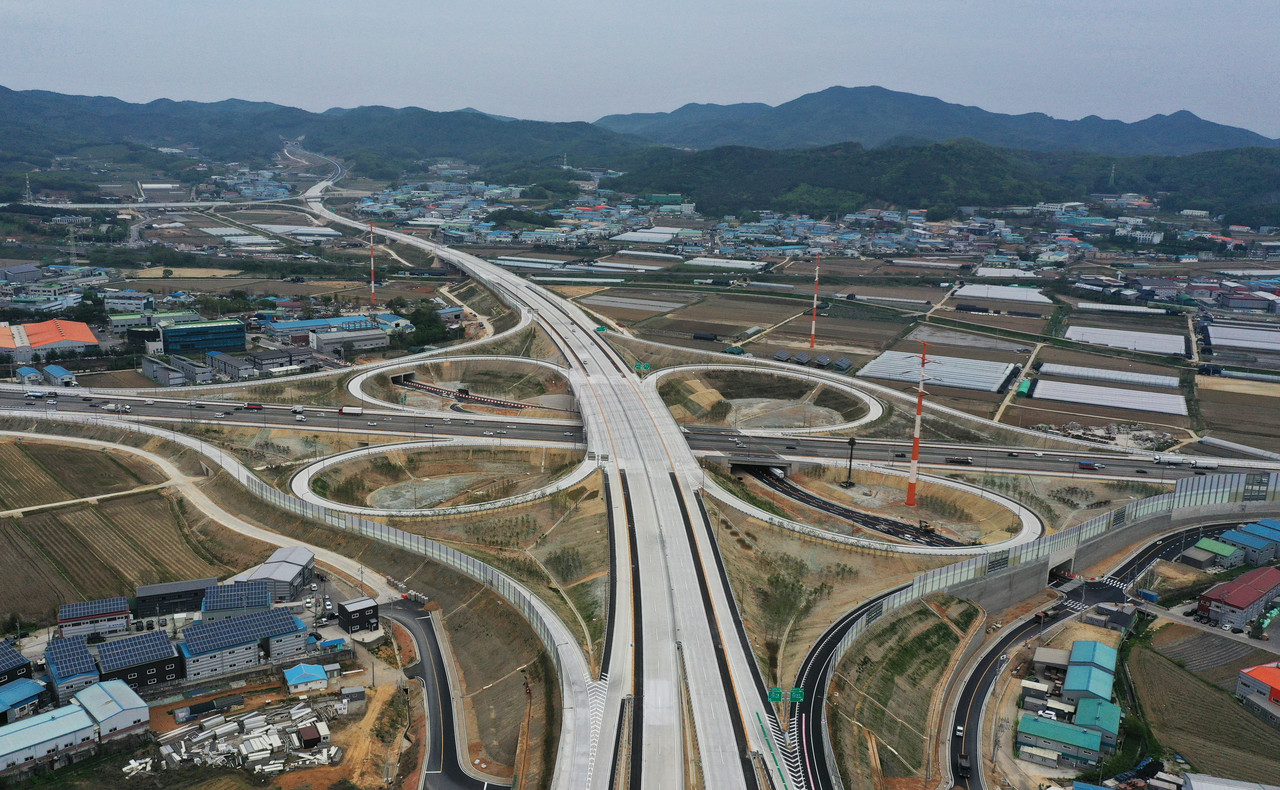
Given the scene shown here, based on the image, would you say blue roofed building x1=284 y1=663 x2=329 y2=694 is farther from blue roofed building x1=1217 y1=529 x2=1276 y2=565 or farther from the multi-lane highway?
blue roofed building x1=1217 y1=529 x2=1276 y2=565

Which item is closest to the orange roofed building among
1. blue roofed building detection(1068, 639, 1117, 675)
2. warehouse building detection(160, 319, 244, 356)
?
warehouse building detection(160, 319, 244, 356)

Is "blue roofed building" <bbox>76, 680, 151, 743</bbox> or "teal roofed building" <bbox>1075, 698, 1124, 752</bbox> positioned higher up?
"blue roofed building" <bbox>76, 680, 151, 743</bbox>

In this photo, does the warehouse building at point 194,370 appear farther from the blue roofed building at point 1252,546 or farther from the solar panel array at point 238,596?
the blue roofed building at point 1252,546

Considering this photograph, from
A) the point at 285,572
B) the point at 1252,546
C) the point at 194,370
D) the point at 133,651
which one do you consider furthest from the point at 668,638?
the point at 194,370

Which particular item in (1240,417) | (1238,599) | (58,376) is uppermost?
(1240,417)

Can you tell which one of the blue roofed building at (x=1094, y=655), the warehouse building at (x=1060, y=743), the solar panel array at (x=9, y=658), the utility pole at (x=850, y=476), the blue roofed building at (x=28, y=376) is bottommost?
the warehouse building at (x=1060, y=743)

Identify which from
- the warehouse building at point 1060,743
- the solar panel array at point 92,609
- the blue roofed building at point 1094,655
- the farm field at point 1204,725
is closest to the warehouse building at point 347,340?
the solar panel array at point 92,609

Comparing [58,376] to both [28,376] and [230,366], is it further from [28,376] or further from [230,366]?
[230,366]
